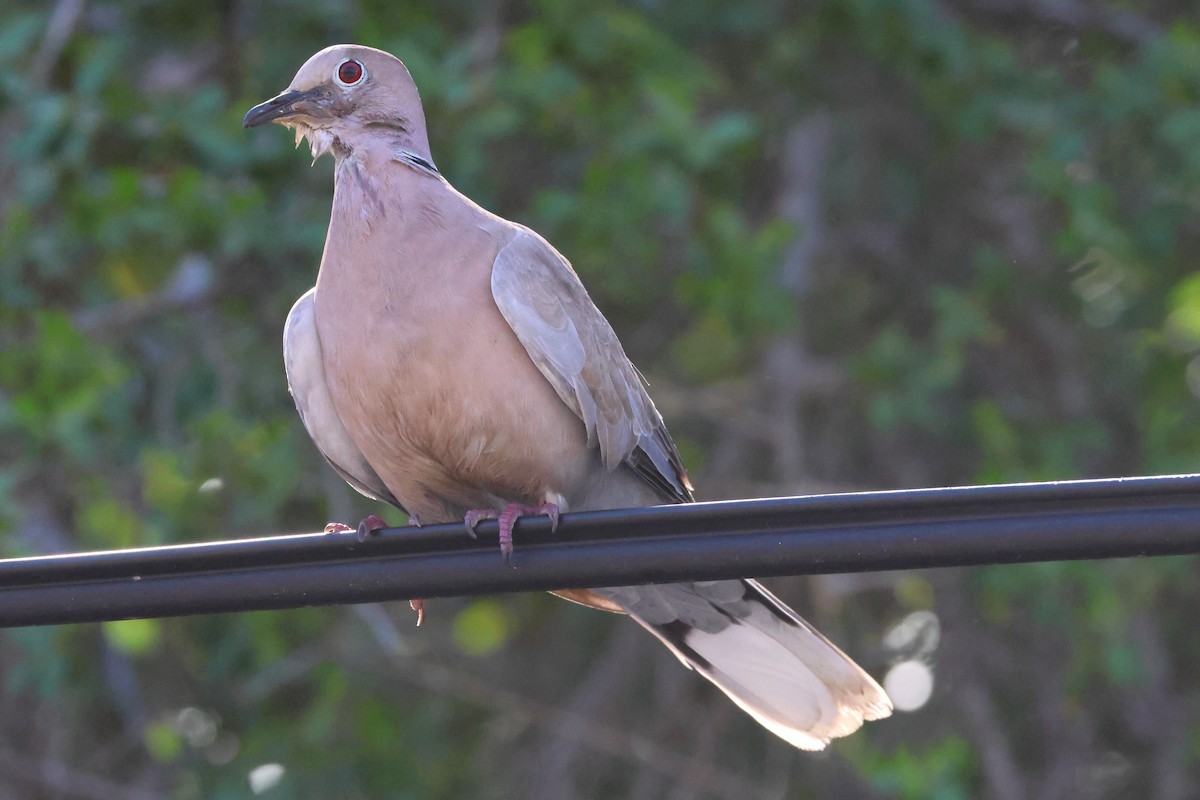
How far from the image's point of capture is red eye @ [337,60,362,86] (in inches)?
158

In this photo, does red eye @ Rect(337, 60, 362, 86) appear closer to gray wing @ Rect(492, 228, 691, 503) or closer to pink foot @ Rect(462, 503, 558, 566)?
gray wing @ Rect(492, 228, 691, 503)

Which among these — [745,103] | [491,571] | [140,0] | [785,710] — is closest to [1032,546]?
[491,571]

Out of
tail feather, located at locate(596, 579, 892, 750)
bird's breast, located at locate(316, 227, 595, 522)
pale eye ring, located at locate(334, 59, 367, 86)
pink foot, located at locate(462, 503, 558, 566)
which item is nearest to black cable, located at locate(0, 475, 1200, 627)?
pink foot, located at locate(462, 503, 558, 566)

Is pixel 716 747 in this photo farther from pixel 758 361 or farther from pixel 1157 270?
pixel 1157 270

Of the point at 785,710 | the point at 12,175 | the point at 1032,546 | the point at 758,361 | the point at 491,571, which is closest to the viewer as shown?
the point at 1032,546

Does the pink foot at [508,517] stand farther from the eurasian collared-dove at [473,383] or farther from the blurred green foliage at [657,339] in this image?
the blurred green foliage at [657,339]

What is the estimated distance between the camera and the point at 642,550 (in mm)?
2602

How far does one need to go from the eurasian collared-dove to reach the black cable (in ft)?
2.22

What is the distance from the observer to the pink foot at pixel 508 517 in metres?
2.76

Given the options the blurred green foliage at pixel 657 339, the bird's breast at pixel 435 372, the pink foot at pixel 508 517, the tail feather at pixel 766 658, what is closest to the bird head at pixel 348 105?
the bird's breast at pixel 435 372

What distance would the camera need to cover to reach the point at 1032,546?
241 cm

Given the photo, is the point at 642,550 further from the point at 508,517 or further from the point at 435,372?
the point at 435,372

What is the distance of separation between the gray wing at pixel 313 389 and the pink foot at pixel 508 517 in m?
0.44

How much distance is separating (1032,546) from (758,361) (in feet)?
16.6
